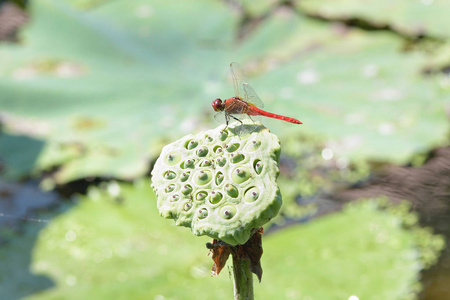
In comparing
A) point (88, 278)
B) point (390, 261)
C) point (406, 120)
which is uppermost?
point (406, 120)

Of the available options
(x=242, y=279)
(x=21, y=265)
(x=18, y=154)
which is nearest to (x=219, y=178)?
(x=242, y=279)

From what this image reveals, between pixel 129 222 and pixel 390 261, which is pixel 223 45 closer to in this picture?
pixel 129 222

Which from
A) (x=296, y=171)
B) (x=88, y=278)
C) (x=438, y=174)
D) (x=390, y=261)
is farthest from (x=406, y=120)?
(x=88, y=278)

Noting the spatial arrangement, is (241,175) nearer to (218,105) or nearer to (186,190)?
(186,190)

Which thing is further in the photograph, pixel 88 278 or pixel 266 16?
pixel 266 16

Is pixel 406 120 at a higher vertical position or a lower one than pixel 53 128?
higher

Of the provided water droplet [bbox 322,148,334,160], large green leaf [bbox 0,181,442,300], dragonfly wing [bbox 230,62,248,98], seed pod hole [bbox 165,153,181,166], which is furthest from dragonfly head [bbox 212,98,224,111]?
water droplet [bbox 322,148,334,160]

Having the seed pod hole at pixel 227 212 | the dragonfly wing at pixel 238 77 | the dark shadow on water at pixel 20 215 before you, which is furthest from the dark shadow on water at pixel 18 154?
the seed pod hole at pixel 227 212
